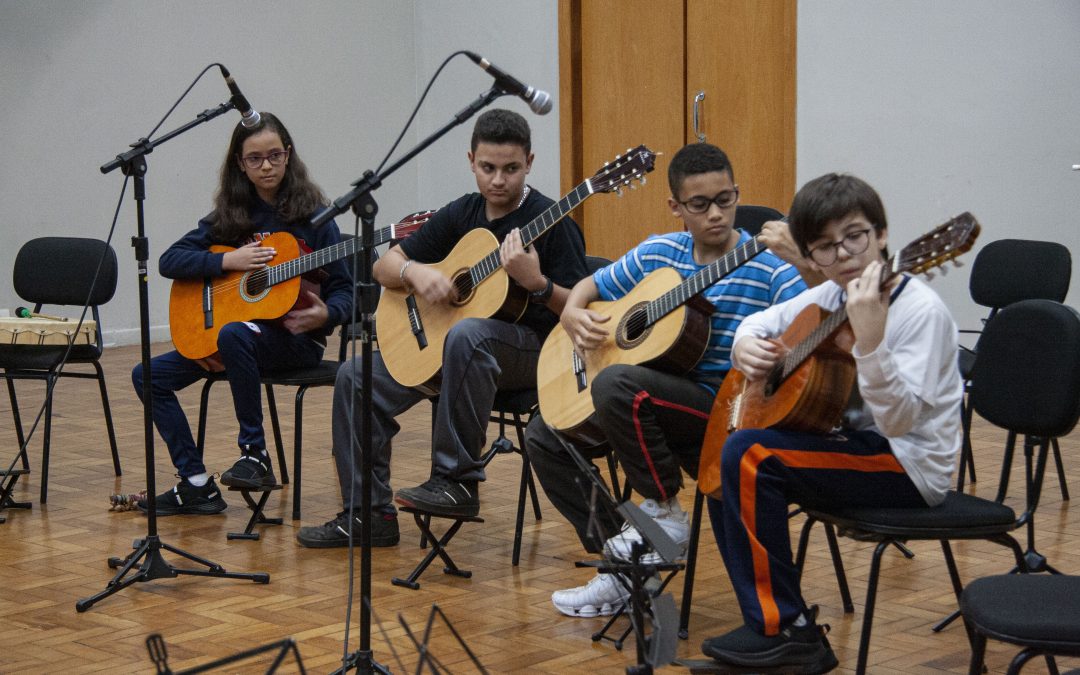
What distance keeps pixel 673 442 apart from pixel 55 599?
1.70m

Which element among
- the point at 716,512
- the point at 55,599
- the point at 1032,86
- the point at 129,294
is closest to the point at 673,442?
the point at 716,512

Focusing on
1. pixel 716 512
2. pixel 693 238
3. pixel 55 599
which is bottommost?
pixel 55 599

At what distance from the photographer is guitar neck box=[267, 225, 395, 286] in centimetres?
421

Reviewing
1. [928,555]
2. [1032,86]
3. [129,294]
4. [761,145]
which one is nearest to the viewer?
[928,555]

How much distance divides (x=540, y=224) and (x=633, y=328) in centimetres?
50

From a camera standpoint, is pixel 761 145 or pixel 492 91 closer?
pixel 492 91

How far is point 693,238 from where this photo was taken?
3.34 meters

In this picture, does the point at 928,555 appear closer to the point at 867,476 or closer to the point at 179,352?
the point at 867,476

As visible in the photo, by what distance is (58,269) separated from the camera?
204 inches

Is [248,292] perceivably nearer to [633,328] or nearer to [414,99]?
[633,328]

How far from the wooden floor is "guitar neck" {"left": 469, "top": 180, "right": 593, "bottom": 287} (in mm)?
851

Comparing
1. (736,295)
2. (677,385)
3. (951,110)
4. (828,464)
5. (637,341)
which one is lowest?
(828,464)

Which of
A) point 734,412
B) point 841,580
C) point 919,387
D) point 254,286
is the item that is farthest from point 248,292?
point 919,387

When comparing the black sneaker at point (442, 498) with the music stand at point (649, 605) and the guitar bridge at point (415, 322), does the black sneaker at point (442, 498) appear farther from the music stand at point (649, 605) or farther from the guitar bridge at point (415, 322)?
the music stand at point (649, 605)
